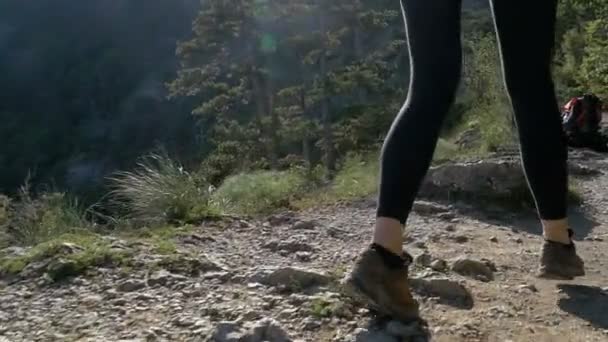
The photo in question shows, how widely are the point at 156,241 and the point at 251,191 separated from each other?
2.56m

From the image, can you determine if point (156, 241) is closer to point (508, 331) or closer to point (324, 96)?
point (508, 331)

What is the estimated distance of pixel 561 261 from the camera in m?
1.78

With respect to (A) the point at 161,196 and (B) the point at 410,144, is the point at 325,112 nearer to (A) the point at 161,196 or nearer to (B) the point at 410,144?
(A) the point at 161,196

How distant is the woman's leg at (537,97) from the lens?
1663mm

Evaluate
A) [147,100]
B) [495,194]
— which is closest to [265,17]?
[495,194]

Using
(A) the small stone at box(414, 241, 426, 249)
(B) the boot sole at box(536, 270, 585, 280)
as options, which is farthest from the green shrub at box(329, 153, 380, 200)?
(B) the boot sole at box(536, 270, 585, 280)

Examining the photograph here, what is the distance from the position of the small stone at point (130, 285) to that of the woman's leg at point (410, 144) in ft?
2.13

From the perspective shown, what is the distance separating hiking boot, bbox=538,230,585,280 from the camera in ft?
5.83

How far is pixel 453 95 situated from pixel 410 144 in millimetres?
168

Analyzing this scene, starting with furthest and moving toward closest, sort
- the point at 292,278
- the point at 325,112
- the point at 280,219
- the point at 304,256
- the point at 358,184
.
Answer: the point at 325,112, the point at 358,184, the point at 280,219, the point at 304,256, the point at 292,278

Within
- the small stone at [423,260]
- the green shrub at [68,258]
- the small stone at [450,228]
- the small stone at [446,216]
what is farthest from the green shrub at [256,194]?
the small stone at [423,260]

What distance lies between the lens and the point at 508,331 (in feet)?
4.93

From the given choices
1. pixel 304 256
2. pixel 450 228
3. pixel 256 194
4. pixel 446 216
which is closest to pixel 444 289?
pixel 304 256

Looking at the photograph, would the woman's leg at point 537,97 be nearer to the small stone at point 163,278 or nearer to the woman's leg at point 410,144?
the woman's leg at point 410,144
